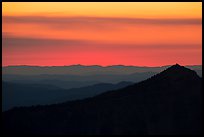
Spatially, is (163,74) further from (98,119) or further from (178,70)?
(98,119)

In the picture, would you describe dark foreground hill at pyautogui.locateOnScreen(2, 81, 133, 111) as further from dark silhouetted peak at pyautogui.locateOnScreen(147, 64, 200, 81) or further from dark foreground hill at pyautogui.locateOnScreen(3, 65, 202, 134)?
dark foreground hill at pyautogui.locateOnScreen(3, 65, 202, 134)

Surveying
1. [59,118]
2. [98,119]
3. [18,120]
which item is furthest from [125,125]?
[18,120]

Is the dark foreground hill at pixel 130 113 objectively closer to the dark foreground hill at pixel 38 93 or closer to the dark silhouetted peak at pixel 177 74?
the dark silhouetted peak at pixel 177 74

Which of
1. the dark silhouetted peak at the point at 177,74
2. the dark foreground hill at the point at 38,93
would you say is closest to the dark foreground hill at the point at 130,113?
→ the dark silhouetted peak at the point at 177,74

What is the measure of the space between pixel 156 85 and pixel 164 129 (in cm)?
742

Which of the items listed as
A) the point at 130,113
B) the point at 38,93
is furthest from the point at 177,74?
the point at 38,93

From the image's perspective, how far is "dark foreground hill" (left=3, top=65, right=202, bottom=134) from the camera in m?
44.8

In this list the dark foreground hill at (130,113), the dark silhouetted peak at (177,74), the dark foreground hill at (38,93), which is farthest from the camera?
the dark foreground hill at (38,93)

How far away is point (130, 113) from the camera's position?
46.6 m

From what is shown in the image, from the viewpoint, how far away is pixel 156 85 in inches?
2004

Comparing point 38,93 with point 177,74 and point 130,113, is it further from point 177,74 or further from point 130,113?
point 130,113

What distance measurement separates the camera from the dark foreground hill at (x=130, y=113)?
44.8 metres

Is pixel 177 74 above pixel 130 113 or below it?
above

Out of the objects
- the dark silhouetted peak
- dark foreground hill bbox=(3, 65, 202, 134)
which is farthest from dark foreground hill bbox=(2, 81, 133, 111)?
dark foreground hill bbox=(3, 65, 202, 134)
